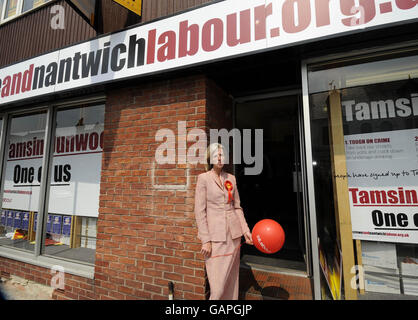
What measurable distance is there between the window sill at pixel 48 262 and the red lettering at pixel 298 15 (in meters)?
3.93

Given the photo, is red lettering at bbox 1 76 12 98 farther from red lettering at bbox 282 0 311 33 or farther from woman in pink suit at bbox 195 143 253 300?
red lettering at bbox 282 0 311 33

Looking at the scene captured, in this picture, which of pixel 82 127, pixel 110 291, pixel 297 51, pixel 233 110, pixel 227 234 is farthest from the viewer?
pixel 82 127

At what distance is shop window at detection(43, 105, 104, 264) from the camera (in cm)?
349

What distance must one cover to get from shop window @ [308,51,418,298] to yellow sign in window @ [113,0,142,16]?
2510 mm

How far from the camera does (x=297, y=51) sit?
2301mm

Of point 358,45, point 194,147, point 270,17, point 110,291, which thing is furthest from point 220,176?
point 110,291

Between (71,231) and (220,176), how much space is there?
9.62ft

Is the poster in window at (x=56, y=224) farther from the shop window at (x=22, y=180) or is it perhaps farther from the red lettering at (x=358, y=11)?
the red lettering at (x=358, y=11)

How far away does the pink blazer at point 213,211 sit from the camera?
2125 mm

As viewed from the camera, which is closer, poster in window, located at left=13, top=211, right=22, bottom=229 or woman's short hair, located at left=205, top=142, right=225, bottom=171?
woman's short hair, located at left=205, top=142, right=225, bottom=171

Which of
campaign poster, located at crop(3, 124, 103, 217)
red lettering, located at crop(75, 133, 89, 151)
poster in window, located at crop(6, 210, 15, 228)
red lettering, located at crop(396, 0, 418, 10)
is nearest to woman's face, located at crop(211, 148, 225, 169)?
red lettering, located at crop(396, 0, 418, 10)

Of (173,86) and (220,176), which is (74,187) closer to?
(173,86)

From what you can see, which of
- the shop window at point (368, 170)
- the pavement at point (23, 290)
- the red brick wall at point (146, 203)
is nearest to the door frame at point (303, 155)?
the shop window at point (368, 170)

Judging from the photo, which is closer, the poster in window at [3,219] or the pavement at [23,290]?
the pavement at [23,290]
